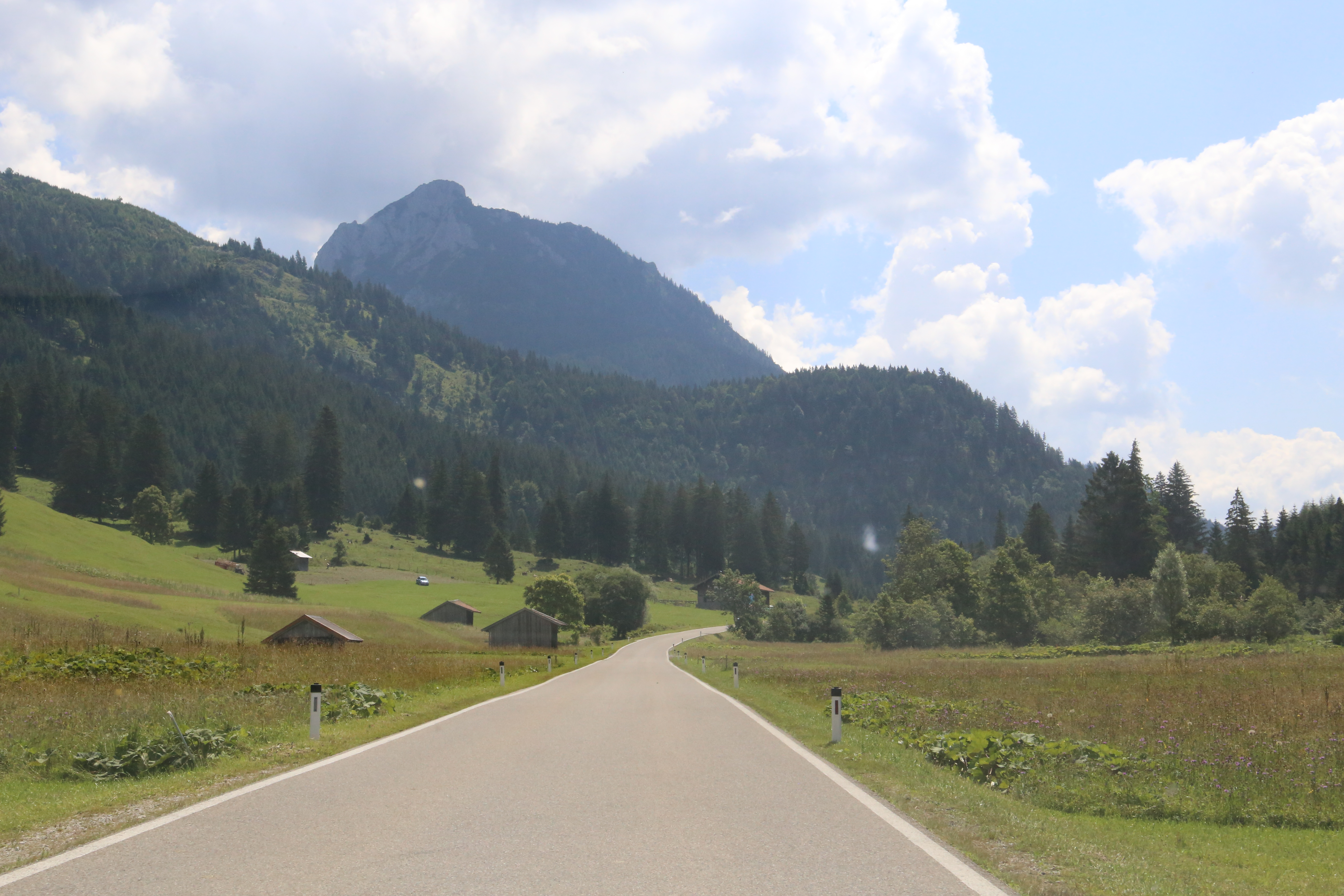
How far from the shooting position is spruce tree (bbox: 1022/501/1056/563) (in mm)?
115938

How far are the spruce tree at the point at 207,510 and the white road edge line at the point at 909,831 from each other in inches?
4742

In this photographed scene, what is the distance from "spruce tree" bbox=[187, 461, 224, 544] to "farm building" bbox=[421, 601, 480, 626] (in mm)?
44216

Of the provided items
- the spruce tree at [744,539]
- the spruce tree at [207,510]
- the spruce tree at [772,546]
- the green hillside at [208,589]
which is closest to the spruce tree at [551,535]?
the green hillside at [208,589]

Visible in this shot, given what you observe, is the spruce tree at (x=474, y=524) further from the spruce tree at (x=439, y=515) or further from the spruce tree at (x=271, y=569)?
the spruce tree at (x=271, y=569)

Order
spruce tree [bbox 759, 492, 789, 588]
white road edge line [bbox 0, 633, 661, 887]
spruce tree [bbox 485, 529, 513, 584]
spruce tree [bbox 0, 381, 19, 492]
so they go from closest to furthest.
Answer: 1. white road edge line [bbox 0, 633, 661, 887]
2. spruce tree [bbox 0, 381, 19, 492]
3. spruce tree [bbox 485, 529, 513, 584]
4. spruce tree [bbox 759, 492, 789, 588]

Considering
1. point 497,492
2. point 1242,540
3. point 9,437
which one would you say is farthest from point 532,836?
point 497,492

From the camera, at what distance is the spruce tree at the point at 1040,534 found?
116m

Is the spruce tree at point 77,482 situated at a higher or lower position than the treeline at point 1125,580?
higher

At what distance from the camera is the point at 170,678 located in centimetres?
1909

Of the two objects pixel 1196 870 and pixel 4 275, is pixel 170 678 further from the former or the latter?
pixel 4 275

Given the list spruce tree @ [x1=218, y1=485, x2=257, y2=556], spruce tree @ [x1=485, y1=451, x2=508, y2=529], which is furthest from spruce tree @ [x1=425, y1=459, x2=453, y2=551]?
spruce tree @ [x1=218, y1=485, x2=257, y2=556]

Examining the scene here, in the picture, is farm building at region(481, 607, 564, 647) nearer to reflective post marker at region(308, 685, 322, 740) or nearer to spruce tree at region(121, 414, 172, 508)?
reflective post marker at region(308, 685, 322, 740)

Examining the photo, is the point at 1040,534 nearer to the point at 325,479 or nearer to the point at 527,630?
the point at 527,630

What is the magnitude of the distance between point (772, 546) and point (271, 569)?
9958 centimetres
